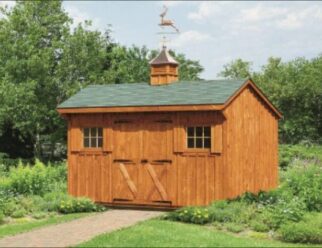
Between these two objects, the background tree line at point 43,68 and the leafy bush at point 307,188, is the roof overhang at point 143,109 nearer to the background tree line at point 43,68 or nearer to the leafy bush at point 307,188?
the leafy bush at point 307,188

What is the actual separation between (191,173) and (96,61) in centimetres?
1507

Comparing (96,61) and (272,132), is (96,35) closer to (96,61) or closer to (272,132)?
(96,61)

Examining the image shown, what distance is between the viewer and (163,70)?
19.9 m

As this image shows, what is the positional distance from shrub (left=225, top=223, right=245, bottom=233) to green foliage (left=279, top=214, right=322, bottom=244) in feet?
3.38

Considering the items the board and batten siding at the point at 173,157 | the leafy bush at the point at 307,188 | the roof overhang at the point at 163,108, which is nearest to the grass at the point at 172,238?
→ the leafy bush at the point at 307,188

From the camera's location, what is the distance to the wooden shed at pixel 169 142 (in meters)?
16.8

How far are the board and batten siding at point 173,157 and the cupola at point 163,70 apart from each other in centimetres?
236

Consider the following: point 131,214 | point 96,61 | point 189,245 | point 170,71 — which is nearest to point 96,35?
point 96,61

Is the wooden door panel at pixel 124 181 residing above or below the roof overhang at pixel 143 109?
below

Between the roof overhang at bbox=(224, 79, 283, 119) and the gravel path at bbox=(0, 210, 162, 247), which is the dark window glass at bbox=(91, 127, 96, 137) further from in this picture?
the roof overhang at bbox=(224, 79, 283, 119)

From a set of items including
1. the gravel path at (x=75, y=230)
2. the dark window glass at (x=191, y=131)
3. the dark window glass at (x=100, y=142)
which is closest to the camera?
the gravel path at (x=75, y=230)

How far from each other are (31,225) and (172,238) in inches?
170

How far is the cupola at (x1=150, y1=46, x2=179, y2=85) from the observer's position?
19828 mm

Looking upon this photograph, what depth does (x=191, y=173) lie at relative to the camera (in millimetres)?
17062
